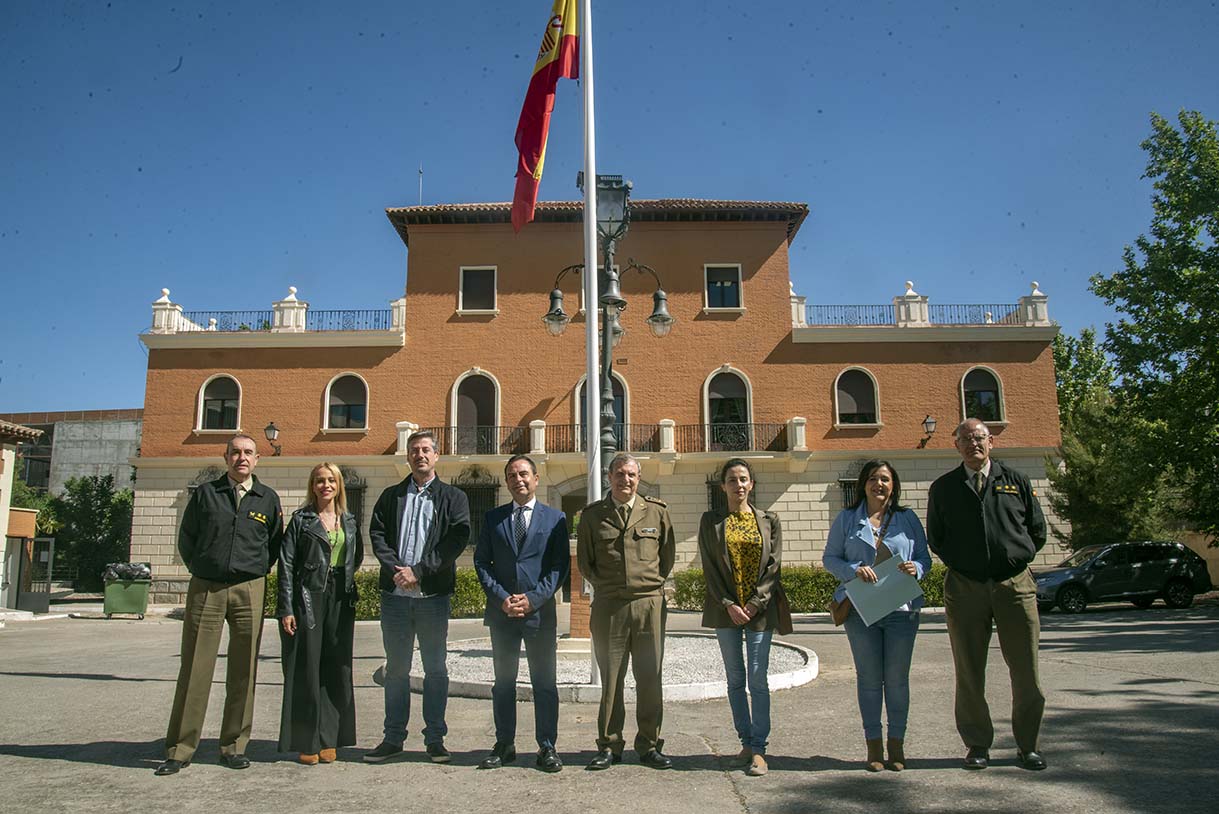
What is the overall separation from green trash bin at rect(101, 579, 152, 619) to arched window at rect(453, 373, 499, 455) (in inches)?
355

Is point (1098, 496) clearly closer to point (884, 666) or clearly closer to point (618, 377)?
point (618, 377)

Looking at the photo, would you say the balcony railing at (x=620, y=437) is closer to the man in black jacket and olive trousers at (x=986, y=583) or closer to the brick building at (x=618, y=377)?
the brick building at (x=618, y=377)

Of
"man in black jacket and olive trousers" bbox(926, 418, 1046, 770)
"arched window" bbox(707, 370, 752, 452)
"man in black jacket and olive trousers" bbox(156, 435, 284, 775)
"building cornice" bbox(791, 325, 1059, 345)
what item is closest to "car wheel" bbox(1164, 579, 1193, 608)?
"building cornice" bbox(791, 325, 1059, 345)

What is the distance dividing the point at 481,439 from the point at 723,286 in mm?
8946

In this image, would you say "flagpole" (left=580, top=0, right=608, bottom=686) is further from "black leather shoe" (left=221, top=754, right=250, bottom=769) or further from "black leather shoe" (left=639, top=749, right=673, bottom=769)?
"black leather shoe" (left=221, top=754, right=250, bottom=769)

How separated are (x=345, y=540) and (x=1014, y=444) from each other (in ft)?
81.7

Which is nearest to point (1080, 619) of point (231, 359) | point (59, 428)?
point (231, 359)

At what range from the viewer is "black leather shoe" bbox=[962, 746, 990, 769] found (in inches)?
189

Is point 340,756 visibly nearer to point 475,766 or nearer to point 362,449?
point 475,766

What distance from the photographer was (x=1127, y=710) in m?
6.50

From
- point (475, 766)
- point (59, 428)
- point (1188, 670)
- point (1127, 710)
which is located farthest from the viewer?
point (59, 428)

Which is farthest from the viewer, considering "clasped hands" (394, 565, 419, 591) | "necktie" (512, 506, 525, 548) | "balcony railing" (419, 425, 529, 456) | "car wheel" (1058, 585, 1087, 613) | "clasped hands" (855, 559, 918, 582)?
"balcony railing" (419, 425, 529, 456)

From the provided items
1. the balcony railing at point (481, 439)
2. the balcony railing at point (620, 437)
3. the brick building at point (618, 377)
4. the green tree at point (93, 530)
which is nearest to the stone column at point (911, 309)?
the brick building at point (618, 377)

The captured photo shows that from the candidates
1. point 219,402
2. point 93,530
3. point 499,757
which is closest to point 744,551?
point 499,757
